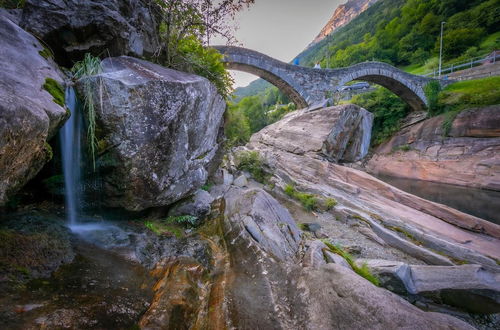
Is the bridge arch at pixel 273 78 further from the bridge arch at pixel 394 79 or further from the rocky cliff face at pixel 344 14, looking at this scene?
the rocky cliff face at pixel 344 14

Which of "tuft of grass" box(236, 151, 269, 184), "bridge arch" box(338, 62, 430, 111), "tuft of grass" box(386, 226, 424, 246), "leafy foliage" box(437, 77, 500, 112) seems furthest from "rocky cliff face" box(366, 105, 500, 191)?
"tuft of grass" box(236, 151, 269, 184)

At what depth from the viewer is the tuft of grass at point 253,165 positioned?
29.8 feet

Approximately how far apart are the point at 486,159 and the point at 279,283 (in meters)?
19.4

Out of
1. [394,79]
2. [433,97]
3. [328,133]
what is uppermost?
[394,79]

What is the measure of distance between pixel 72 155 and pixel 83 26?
6.83 ft

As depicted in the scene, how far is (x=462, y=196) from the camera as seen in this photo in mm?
12508

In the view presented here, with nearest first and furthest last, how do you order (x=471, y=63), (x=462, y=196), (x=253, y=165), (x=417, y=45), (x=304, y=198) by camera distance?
(x=304, y=198) → (x=253, y=165) → (x=462, y=196) → (x=471, y=63) → (x=417, y=45)

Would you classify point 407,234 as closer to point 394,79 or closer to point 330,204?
point 330,204

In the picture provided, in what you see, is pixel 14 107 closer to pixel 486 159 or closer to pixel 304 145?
pixel 304 145

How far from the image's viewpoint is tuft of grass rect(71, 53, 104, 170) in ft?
9.62

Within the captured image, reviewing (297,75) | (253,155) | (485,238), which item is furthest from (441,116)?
(253,155)

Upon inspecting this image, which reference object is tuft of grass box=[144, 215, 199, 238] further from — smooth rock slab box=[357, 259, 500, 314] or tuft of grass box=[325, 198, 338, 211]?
tuft of grass box=[325, 198, 338, 211]

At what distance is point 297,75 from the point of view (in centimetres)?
1655

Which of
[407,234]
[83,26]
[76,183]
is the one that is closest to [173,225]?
[76,183]
